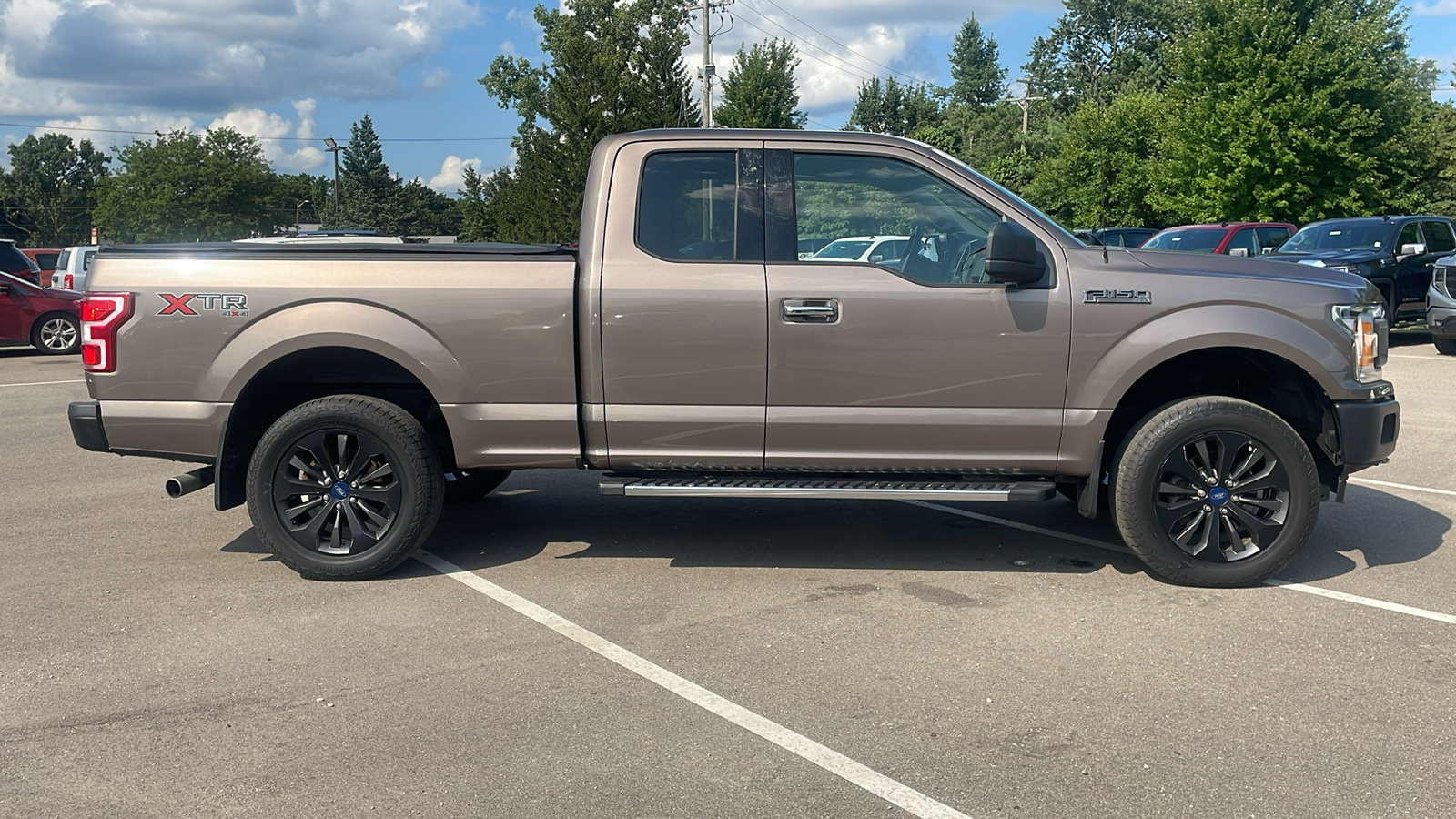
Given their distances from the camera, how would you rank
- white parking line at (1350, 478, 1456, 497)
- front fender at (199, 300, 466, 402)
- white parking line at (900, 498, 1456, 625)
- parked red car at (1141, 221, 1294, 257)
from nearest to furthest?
white parking line at (900, 498, 1456, 625), front fender at (199, 300, 466, 402), white parking line at (1350, 478, 1456, 497), parked red car at (1141, 221, 1294, 257)

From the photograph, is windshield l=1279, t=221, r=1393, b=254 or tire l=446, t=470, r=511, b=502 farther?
windshield l=1279, t=221, r=1393, b=254

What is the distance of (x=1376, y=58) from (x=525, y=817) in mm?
32121

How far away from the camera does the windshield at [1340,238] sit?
17.2m

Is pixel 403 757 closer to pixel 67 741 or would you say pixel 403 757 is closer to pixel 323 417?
pixel 67 741

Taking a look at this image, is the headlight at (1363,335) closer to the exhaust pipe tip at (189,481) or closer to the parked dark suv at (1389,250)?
the exhaust pipe tip at (189,481)

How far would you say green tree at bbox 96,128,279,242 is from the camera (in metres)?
75.8

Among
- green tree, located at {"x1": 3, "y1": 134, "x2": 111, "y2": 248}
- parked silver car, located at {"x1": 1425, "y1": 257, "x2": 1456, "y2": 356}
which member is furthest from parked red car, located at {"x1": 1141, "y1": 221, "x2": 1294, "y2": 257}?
green tree, located at {"x1": 3, "y1": 134, "x2": 111, "y2": 248}

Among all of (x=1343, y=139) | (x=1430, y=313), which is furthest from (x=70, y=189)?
(x=1430, y=313)

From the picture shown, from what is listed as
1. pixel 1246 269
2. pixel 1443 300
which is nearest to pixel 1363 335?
pixel 1246 269

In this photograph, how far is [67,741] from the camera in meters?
3.76

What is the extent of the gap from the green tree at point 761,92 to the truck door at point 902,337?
51.1 metres

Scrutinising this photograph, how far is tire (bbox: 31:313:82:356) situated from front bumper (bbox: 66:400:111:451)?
14.4 metres

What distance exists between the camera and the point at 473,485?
23.7ft

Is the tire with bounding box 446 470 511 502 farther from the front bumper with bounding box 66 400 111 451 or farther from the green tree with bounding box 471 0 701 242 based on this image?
the green tree with bounding box 471 0 701 242
